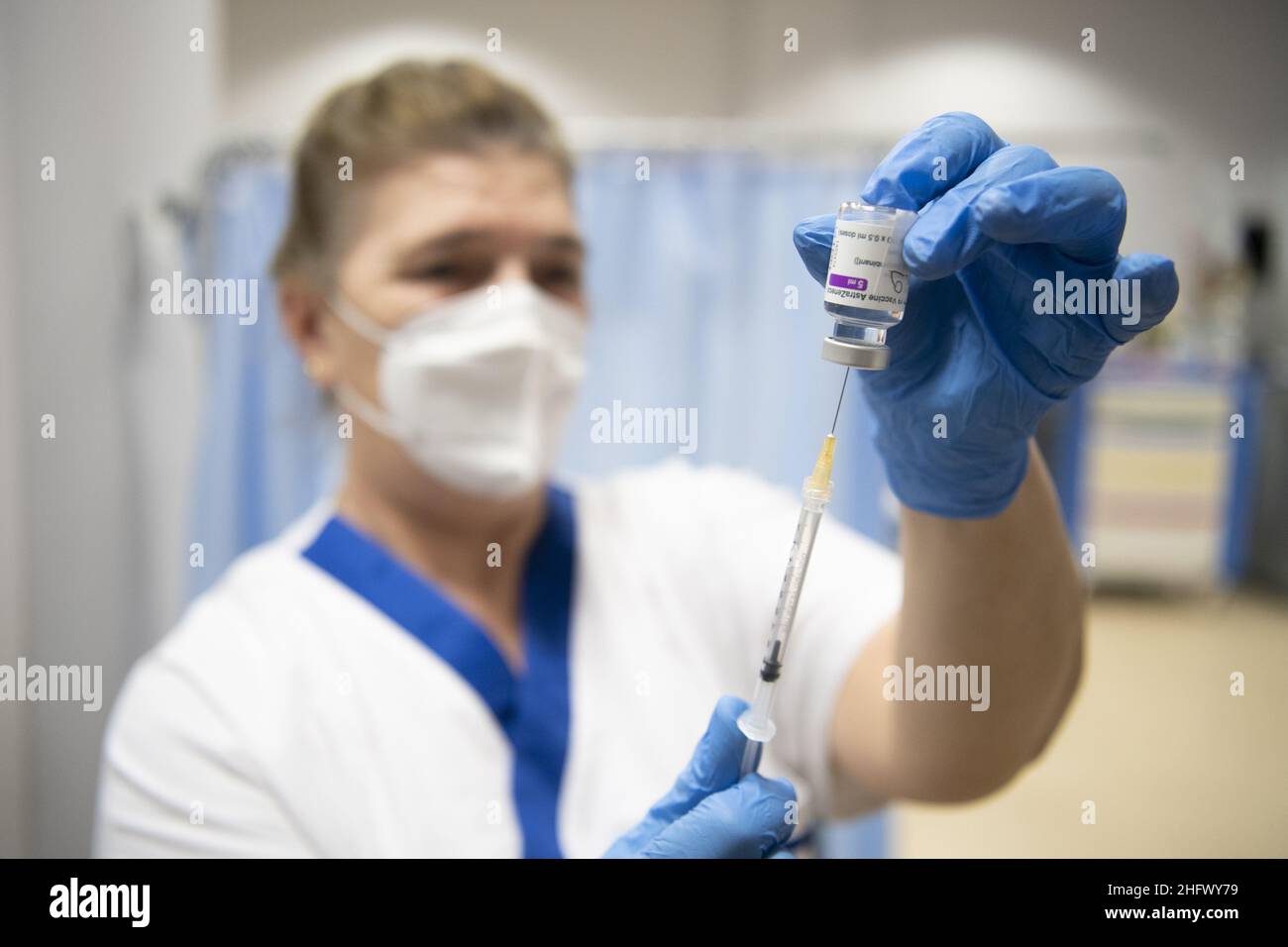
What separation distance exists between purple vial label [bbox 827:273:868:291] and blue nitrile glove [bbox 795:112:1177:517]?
3 centimetres

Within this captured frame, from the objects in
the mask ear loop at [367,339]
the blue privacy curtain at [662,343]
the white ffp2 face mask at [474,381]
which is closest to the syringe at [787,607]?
the white ffp2 face mask at [474,381]

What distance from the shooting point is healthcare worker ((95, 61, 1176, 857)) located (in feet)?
1.69

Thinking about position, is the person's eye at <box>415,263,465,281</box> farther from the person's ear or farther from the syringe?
the syringe

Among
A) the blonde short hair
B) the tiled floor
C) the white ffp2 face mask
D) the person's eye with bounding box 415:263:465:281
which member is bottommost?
the tiled floor

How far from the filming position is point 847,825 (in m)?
1.28

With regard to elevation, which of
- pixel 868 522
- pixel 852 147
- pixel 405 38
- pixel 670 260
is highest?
pixel 405 38

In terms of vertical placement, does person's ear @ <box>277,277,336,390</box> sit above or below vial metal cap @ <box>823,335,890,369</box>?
above

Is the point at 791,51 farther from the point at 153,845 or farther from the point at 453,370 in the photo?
the point at 153,845

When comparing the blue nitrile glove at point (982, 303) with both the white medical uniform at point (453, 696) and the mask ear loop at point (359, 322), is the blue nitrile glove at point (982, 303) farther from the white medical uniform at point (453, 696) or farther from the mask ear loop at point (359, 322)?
the mask ear loop at point (359, 322)

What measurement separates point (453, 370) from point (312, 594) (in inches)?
9.4

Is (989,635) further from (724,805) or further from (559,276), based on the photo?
(559,276)

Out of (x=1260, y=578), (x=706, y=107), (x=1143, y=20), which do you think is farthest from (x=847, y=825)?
(x=1260, y=578)

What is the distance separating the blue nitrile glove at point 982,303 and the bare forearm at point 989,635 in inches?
1.1

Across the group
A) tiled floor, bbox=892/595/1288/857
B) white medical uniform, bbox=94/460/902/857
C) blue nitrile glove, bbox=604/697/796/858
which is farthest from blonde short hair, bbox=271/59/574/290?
tiled floor, bbox=892/595/1288/857
